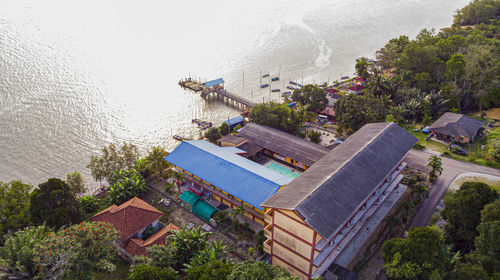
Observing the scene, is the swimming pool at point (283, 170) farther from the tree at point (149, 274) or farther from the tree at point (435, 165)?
the tree at point (149, 274)

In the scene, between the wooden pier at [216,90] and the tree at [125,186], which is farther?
the wooden pier at [216,90]

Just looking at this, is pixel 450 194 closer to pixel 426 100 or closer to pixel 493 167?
pixel 493 167

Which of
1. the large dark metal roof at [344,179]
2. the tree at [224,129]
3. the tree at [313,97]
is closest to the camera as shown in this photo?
the large dark metal roof at [344,179]

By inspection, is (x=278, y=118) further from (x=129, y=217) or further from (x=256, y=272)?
(x=256, y=272)

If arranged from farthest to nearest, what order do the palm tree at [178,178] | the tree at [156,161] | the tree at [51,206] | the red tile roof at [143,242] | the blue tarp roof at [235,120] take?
the blue tarp roof at [235,120] < the tree at [156,161] < the palm tree at [178,178] < the tree at [51,206] < the red tile roof at [143,242]

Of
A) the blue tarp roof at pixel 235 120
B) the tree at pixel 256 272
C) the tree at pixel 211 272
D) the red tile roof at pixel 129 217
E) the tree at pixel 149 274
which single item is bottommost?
the red tile roof at pixel 129 217

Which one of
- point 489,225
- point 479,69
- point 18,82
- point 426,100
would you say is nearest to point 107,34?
point 18,82

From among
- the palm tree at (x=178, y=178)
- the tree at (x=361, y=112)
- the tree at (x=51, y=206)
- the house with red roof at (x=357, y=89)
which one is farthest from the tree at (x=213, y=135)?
the house with red roof at (x=357, y=89)
